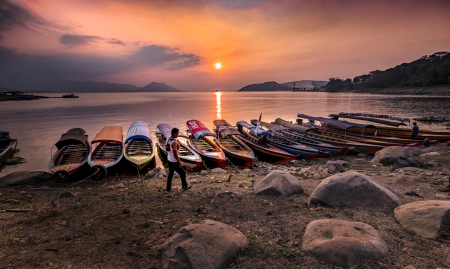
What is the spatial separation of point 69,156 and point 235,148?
12955mm

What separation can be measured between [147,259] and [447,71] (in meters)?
151

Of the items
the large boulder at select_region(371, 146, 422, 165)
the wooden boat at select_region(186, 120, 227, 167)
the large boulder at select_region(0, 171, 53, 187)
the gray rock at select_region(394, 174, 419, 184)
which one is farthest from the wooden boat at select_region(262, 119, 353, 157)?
the large boulder at select_region(0, 171, 53, 187)

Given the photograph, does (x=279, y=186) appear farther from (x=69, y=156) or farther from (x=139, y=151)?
(x=69, y=156)

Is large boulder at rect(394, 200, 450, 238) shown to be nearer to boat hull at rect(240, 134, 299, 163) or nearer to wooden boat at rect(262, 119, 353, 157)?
boat hull at rect(240, 134, 299, 163)

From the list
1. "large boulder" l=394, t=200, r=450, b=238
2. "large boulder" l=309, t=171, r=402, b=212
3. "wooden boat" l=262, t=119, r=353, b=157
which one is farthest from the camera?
"wooden boat" l=262, t=119, r=353, b=157

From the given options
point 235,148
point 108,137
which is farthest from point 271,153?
point 108,137

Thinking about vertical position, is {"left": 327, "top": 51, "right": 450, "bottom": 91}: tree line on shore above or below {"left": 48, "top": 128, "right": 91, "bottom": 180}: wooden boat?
above

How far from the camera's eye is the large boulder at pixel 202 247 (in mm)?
4066

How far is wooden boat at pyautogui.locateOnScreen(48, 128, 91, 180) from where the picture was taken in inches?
489

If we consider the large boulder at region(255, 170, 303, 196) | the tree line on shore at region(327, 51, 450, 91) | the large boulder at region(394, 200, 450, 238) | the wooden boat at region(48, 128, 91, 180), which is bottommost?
the wooden boat at region(48, 128, 91, 180)

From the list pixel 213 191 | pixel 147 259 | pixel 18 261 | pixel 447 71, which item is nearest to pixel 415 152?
pixel 213 191

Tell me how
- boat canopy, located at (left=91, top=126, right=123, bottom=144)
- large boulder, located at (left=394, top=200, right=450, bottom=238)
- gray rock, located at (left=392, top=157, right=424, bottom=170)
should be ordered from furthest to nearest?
boat canopy, located at (left=91, top=126, right=123, bottom=144), gray rock, located at (left=392, top=157, right=424, bottom=170), large boulder, located at (left=394, top=200, right=450, bottom=238)

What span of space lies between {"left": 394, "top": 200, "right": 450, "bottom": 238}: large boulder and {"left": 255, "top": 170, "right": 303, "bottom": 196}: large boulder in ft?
9.77

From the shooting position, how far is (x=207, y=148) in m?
18.4
